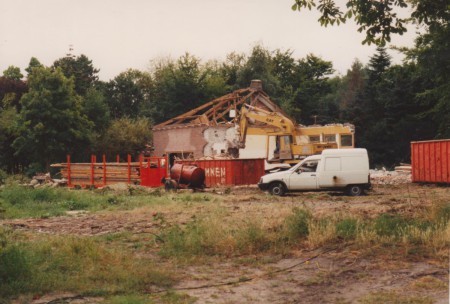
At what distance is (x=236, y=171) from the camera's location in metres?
27.8

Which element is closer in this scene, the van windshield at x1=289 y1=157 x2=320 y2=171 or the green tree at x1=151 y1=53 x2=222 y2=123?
the van windshield at x1=289 y1=157 x2=320 y2=171

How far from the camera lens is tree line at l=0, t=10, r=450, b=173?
40094mm

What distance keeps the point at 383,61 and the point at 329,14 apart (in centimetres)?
4425

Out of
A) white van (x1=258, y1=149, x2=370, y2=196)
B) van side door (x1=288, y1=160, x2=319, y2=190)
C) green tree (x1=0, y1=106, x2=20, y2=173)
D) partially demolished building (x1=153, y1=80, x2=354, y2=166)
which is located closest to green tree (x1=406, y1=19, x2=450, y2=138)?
white van (x1=258, y1=149, x2=370, y2=196)

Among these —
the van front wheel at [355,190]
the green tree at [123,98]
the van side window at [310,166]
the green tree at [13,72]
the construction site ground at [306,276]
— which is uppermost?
the green tree at [13,72]

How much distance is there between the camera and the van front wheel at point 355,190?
73.5 feet

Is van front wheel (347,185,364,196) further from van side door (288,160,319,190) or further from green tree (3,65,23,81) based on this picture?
green tree (3,65,23,81)

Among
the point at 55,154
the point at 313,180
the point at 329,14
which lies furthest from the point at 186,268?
the point at 55,154

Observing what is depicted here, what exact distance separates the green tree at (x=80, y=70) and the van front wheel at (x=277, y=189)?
33.2 metres

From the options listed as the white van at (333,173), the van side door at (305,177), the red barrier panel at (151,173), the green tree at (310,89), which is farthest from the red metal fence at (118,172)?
the green tree at (310,89)

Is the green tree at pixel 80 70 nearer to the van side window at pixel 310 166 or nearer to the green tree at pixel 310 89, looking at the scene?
the green tree at pixel 310 89

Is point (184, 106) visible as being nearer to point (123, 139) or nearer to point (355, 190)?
point (123, 139)

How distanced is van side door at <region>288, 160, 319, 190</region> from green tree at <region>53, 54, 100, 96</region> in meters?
34.1

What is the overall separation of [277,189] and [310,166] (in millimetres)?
1804
